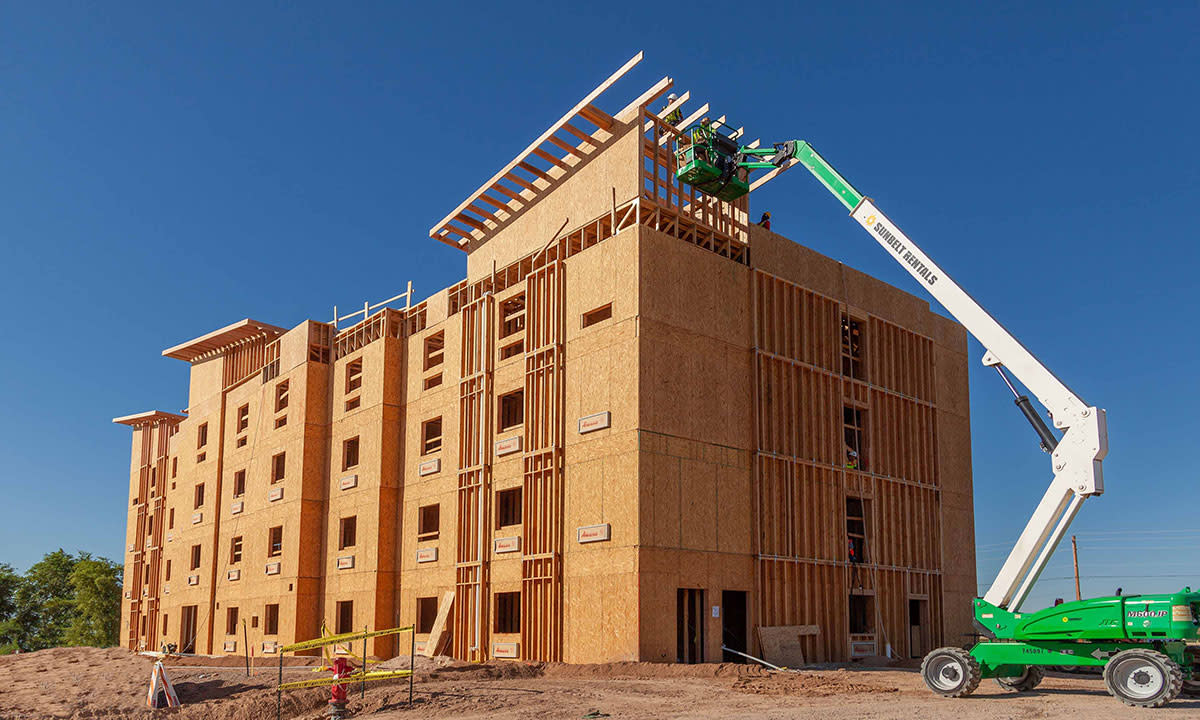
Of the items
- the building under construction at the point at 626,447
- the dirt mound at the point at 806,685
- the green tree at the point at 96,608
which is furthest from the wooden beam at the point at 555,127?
the green tree at the point at 96,608

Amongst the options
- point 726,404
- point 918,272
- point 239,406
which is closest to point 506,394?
point 726,404

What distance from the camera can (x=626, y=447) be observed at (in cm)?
2558

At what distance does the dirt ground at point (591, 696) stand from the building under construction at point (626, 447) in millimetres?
2166

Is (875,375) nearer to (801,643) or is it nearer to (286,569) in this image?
(801,643)

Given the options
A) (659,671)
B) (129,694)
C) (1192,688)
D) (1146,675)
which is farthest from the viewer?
(129,694)

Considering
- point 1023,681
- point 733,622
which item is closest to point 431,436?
point 733,622

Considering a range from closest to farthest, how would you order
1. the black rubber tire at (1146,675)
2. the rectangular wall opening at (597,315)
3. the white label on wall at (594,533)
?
the black rubber tire at (1146,675) < the white label on wall at (594,533) < the rectangular wall opening at (597,315)

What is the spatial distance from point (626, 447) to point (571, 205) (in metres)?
8.58

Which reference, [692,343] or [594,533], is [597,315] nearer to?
[692,343]

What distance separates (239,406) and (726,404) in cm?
2606

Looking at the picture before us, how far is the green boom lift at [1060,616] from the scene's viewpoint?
16469 millimetres

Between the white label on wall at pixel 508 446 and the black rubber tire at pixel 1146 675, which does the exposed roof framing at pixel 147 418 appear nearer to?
the white label on wall at pixel 508 446

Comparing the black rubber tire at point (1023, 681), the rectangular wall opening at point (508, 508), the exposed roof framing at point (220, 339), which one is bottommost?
the black rubber tire at point (1023, 681)

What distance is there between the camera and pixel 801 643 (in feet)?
91.4
